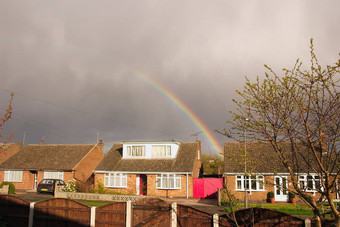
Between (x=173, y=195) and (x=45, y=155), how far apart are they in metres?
20.3

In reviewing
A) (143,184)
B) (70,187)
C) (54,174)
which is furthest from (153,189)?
(54,174)

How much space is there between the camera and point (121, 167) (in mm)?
33562

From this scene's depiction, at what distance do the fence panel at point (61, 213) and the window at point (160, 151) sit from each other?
22.2m

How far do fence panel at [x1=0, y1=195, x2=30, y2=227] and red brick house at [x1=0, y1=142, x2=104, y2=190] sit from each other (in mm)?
23737

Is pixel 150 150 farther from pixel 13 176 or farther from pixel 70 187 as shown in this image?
pixel 13 176

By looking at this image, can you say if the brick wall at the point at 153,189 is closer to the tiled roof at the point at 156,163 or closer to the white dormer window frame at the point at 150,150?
the tiled roof at the point at 156,163

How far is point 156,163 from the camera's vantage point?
33219 millimetres

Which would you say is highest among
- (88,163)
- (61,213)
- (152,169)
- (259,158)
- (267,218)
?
(259,158)

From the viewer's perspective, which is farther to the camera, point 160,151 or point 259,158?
point 160,151

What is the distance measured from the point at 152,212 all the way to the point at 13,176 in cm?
3522

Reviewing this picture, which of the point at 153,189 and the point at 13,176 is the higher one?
the point at 13,176

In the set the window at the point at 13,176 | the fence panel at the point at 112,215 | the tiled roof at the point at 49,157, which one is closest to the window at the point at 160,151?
the tiled roof at the point at 49,157

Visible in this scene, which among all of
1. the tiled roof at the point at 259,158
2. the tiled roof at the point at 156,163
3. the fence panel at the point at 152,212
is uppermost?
the tiled roof at the point at 259,158

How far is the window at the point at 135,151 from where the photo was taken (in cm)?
3492
